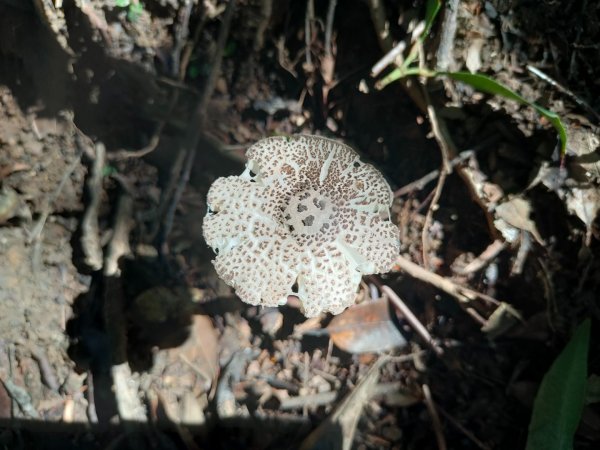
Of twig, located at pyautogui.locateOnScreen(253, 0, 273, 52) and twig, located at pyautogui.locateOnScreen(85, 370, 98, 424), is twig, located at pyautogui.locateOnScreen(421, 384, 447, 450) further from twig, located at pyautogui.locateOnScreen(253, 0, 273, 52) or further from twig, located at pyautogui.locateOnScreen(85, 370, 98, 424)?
twig, located at pyautogui.locateOnScreen(253, 0, 273, 52)

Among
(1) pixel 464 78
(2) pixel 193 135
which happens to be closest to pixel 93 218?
(2) pixel 193 135

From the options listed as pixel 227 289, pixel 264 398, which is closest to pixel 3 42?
pixel 227 289

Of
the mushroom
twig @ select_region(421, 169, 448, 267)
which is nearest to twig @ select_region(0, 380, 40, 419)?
the mushroom

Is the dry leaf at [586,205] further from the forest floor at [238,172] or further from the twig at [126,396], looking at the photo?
the twig at [126,396]

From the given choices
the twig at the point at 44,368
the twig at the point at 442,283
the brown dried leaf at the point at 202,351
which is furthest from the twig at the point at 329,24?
the twig at the point at 44,368

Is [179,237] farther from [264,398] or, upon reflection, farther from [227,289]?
[264,398]

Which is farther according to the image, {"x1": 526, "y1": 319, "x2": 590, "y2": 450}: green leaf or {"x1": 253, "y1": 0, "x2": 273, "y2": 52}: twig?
{"x1": 253, "y1": 0, "x2": 273, "y2": 52}: twig

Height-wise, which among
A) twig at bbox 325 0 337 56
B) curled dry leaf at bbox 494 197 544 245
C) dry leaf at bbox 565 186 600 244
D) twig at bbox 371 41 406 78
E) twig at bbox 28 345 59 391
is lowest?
twig at bbox 28 345 59 391
